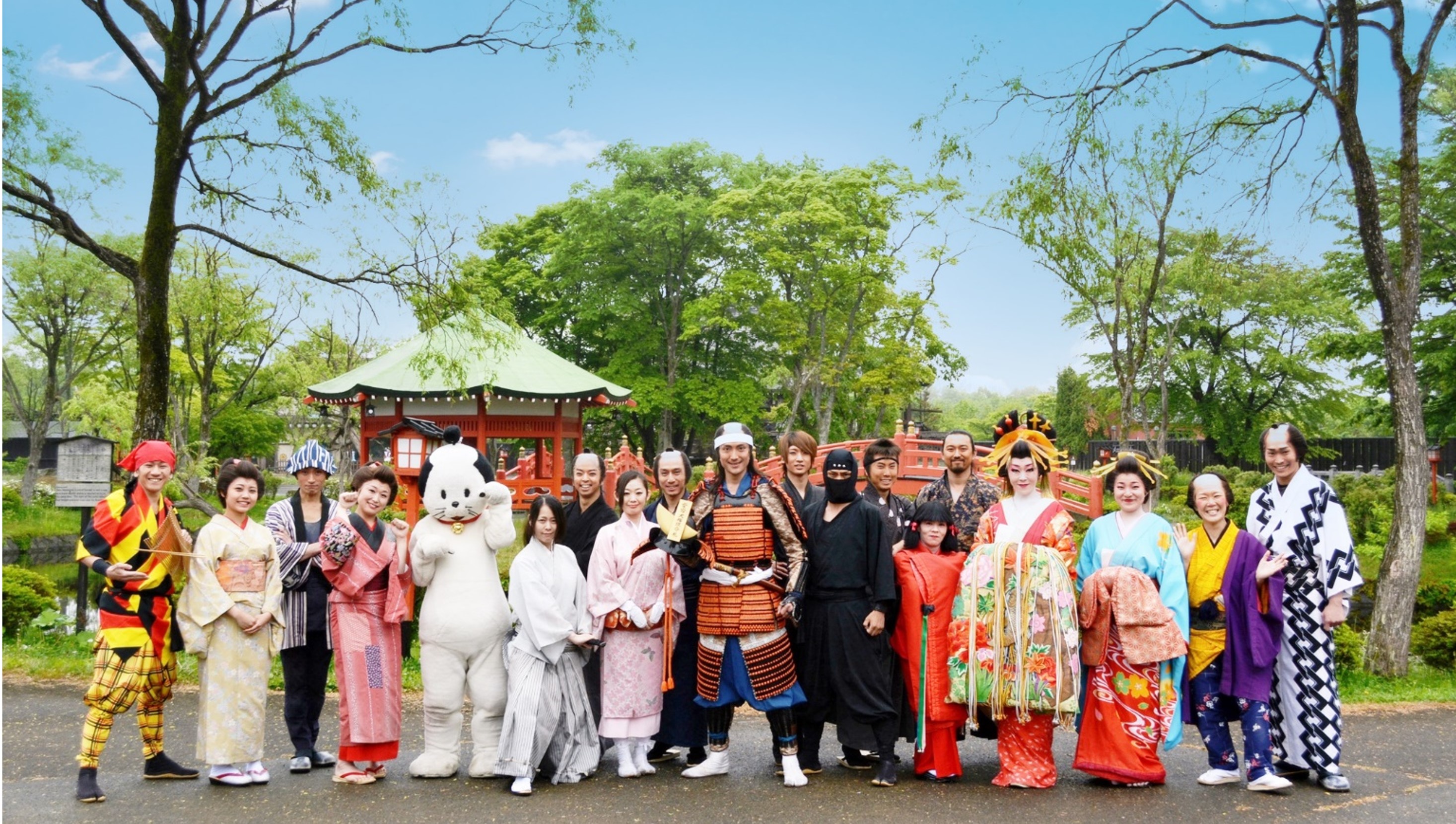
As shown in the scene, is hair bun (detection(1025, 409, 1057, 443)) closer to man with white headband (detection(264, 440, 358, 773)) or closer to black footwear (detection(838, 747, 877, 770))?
black footwear (detection(838, 747, 877, 770))

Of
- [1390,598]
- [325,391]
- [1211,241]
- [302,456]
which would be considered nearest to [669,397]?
[325,391]

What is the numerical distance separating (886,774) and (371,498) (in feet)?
9.60

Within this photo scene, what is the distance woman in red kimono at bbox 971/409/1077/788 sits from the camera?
16.4ft

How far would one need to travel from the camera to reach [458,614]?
506cm

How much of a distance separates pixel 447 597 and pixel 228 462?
131cm

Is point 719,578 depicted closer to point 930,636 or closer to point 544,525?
point 544,525

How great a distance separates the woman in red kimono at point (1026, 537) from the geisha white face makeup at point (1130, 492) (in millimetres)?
274

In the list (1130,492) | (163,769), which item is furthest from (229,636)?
(1130,492)

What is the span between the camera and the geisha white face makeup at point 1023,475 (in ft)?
16.6

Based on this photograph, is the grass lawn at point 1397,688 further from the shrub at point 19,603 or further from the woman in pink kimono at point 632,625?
the shrub at point 19,603

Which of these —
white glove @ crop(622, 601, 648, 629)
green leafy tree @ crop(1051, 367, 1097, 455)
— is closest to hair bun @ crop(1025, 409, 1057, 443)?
white glove @ crop(622, 601, 648, 629)

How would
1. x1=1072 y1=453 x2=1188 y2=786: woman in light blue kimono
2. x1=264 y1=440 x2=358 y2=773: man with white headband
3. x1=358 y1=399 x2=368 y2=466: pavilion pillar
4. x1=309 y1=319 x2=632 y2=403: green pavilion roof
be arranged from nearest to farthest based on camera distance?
x1=1072 y1=453 x2=1188 y2=786: woman in light blue kimono, x1=264 y1=440 x2=358 y2=773: man with white headband, x1=309 y1=319 x2=632 y2=403: green pavilion roof, x1=358 y1=399 x2=368 y2=466: pavilion pillar

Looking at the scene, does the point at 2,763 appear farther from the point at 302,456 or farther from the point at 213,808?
the point at 302,456

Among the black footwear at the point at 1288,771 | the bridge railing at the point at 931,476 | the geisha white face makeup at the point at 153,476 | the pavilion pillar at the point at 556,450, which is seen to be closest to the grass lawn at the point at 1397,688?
the black footwear at the point at 1288,771
